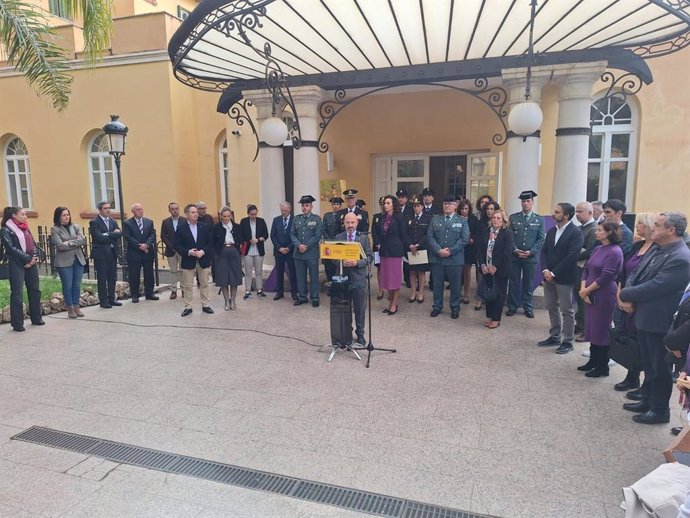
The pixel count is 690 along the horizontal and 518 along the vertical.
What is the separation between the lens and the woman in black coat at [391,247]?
24.1 ft

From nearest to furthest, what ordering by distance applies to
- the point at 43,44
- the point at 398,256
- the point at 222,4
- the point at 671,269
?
1. the point at 671,269
2. the point at 222,4
3. the point at 43,44
4. the point at 398,256

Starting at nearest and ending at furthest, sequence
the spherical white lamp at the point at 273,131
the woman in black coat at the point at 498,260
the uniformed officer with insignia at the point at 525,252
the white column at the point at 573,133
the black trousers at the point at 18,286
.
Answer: the woman in black coat at the point at 498,260, the black trousers at the point at 18,286, the uniformed officer with insignia at the point at 525,252, the white column at the point at 573,133, the spherical white lamp at the point at 273,131

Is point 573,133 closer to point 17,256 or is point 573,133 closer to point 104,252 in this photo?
point 104,252

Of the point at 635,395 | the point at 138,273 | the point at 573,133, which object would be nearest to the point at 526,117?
the point at 573,133

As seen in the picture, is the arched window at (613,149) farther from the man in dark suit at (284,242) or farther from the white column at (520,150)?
the man in dark suit at (284,242)

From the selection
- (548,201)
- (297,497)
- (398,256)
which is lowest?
(297,497)

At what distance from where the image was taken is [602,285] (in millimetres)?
4586

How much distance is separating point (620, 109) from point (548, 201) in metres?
2.32

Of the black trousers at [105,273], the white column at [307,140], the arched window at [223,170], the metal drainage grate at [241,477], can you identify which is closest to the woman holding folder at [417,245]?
the white column at [307,140]

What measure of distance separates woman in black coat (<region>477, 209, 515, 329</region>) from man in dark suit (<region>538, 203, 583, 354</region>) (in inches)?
25.5

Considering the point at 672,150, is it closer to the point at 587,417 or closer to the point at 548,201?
the point at 548,201

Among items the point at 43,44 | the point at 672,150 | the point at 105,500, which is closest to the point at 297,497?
the point at 105,500

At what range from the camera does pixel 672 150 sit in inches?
364

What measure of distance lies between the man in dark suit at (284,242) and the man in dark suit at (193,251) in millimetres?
1114
